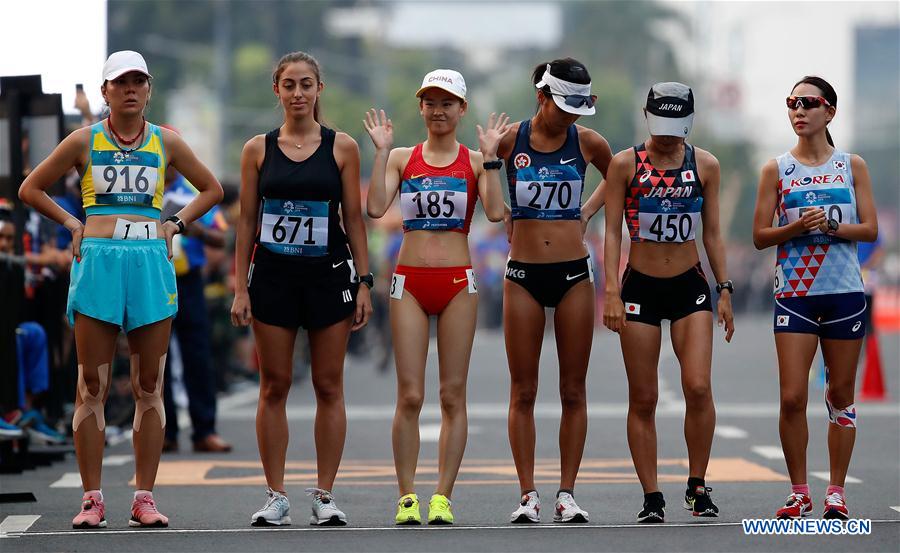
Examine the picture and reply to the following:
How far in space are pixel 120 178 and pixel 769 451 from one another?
659 cm

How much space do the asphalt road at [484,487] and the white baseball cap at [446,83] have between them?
7.23 feet

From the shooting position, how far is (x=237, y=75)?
3583 inches

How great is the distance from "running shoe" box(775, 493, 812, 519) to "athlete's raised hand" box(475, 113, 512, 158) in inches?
91.3

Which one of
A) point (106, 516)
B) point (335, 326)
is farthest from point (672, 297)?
point (106, 516)

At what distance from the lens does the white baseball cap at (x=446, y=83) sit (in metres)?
9.57

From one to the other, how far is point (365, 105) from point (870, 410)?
2706 inches

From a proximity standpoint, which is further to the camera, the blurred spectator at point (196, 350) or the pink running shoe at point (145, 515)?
the blurred spectator at point (196, 350)

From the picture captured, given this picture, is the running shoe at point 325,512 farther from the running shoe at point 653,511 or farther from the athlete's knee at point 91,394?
the running shoe at point 653,511

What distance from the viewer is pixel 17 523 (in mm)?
9641

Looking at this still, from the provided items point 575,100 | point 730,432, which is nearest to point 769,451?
point 730,432

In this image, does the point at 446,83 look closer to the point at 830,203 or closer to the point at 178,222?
the point at 178,222

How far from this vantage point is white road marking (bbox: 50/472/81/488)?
458 inches

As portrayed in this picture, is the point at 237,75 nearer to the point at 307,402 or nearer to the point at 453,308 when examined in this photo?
the point at 307,402

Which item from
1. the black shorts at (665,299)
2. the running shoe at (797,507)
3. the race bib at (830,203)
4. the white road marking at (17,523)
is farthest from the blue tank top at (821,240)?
the white road marking at (17,523)
